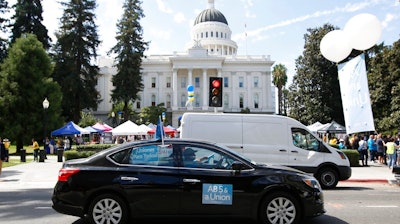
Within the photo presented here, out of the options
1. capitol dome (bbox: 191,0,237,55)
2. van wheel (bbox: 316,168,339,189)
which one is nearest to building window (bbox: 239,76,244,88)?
capitol dome (bbox: 191,0,237,55)

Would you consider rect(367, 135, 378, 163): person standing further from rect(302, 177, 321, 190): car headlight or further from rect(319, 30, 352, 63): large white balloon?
rect(302, 177, 321, 190): car headlight

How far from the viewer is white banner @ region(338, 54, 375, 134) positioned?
1481 centimetres

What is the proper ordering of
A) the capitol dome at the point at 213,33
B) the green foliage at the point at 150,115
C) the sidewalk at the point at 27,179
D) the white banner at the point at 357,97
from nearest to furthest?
the sidewalk at the point at 27,179 < the white banner at the point at 357,97 < the green foliage at the point at 150,115 < the capitol dome at the point at 213,33

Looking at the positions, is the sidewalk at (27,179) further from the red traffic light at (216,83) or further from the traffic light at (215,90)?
the red traffic light at (216,83)

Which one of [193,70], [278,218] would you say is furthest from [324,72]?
[278,218]

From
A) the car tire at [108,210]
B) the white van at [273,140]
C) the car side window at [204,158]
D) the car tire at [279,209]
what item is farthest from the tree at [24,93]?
the car tire at [279,209]

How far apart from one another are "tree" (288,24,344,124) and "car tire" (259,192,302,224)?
48.5 meters

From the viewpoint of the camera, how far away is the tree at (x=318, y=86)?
53250 millimetres

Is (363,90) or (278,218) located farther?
(363,90)

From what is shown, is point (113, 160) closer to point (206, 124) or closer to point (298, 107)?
point (206, 124)

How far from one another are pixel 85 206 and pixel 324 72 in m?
51.8

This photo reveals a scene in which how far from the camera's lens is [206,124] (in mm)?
13344

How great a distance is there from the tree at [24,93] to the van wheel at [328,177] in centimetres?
2838

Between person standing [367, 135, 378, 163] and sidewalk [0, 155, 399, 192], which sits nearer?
sidewalk [0, 155, 399, 192]
